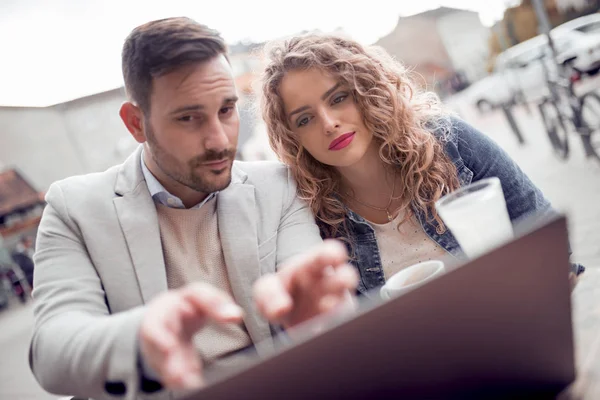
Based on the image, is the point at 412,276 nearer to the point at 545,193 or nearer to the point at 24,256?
the point at 545,193

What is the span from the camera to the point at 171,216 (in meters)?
1.26

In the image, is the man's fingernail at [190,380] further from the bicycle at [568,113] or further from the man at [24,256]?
the man at [24,256]

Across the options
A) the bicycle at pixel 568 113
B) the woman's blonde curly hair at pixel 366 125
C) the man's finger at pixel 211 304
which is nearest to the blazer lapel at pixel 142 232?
the woman's blonde curly hair at pixel 366 125

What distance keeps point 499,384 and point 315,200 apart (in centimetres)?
94

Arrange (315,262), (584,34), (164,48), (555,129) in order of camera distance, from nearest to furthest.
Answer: (315,262) → (164,48) → (555,129) → (584,34)

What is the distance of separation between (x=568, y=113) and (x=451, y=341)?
4620mm

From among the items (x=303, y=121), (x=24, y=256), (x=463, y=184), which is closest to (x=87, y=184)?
(x=303, y=121)

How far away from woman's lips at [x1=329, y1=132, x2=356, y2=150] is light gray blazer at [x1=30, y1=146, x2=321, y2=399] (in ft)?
0.60

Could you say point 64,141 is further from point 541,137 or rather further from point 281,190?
point 541,137

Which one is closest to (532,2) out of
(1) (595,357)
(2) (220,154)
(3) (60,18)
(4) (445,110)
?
(4) (445,110)

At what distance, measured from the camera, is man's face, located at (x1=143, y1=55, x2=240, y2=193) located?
1.11 meters

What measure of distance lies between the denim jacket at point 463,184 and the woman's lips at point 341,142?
8.5 inches

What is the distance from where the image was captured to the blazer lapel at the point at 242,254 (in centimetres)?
121

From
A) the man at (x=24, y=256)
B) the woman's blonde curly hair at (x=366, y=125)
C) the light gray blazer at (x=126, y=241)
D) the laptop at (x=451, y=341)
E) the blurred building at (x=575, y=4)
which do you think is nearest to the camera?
the laptop at (x=451, y=341)
